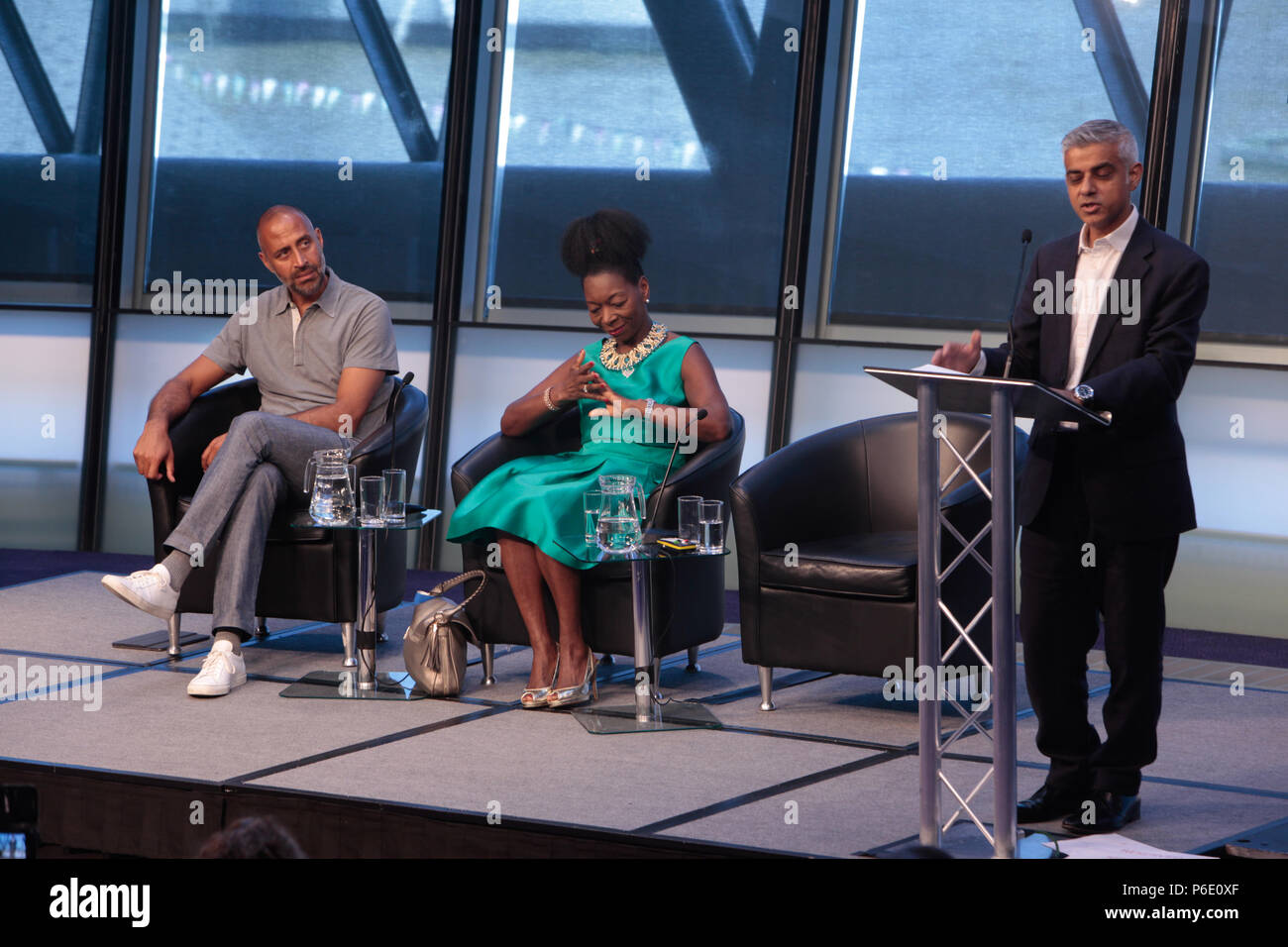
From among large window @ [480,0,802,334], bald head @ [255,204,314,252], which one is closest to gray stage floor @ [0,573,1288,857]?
bald head @ [255,204,314,252]

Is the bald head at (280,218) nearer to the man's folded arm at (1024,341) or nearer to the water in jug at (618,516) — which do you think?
the water in jug at (618,516)

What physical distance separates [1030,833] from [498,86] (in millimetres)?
4544

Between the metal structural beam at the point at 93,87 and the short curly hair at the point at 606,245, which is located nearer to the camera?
the short curly hair at the point at 606,245

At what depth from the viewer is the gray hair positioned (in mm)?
2797

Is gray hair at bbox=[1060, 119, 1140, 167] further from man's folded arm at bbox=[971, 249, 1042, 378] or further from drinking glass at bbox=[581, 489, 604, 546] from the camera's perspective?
drinking glass at bbox=[581, 489, 604, 546]

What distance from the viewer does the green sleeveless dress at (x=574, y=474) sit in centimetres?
398

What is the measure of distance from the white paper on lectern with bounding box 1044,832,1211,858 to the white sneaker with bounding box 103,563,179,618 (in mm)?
2528

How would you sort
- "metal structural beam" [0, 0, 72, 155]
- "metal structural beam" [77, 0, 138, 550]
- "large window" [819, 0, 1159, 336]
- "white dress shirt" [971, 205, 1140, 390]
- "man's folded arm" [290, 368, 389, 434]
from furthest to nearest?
"metal structural beam" [0, 0, 72, 155]
"metal structural beam" [77, 0, 138, 550]
"large window" [819, 0, 1159, 336]
"man's folded arm" [290, 368, 389, 434]
"white dress shirt" [971, 205, 1140, 390]

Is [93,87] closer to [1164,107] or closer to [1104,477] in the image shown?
[1164,107]

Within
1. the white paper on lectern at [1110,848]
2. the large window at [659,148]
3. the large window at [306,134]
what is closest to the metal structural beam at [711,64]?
the large window at [659,148]

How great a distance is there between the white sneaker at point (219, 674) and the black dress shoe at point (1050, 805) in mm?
2196

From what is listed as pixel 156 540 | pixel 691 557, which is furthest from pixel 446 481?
pixel 691 557

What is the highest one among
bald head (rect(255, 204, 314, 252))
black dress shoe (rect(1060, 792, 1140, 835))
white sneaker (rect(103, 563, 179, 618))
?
bald head (rect(255, 204, 314, 252))

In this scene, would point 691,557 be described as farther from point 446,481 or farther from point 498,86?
point 498,86
